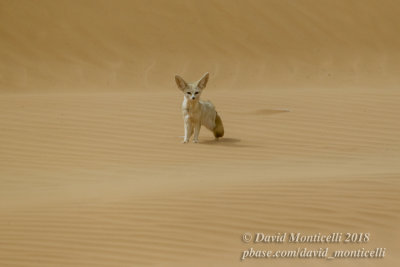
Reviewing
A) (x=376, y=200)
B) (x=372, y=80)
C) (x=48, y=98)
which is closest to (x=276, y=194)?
(x=376, y=200)

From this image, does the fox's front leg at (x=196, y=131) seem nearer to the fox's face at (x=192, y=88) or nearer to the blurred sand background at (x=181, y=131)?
the blurred sand background at (x=181, y=131)

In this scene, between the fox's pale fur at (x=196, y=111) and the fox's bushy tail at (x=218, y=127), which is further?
the fox's bushy tail at (x=218, y=127)

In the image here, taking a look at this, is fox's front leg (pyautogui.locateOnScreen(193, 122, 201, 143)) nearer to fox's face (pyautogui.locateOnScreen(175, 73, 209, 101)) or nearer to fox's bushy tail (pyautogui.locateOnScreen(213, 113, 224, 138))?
fox's bushy tail (pyautogui.locateOnScreen(213, 113, 224, 138))

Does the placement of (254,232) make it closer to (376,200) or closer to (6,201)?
(376,200)

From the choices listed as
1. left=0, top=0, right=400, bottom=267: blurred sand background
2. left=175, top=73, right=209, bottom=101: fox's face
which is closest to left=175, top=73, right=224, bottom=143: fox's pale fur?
left=175, top=73, right=209, bottom=101: fox's face

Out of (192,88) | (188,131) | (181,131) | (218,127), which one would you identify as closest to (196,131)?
(188,131)

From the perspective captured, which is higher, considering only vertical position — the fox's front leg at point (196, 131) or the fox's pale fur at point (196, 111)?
the fox's pale fur at point (196, 111)

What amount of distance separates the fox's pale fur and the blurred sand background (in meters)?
0.23

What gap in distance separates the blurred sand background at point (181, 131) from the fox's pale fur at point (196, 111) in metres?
0.23

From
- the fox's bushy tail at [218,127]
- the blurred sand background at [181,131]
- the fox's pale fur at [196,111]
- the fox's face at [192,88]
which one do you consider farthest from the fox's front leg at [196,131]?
the fox's face at [192,88]

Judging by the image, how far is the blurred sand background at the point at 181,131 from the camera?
21.1 feet

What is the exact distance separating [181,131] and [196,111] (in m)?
1.34

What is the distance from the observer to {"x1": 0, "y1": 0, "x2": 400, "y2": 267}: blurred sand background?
6445mm

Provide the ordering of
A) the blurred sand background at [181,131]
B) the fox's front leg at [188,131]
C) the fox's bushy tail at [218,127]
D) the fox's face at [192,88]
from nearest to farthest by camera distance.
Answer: the blurred sand background at [181,131], the fox's face at [192,88], the fox's front leg at [188,131], the fox's bushy tail at [218,127]
